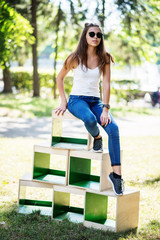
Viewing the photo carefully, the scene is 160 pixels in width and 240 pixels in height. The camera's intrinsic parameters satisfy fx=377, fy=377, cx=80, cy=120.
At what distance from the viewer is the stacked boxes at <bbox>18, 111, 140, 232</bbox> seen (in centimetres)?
385

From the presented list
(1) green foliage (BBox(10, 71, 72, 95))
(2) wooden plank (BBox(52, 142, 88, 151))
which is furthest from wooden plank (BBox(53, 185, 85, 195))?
(1) green foliage (BBox(10, 71, 72, 95))

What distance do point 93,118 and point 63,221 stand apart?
1.12 metres

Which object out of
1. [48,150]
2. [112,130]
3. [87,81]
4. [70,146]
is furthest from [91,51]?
[48,150]

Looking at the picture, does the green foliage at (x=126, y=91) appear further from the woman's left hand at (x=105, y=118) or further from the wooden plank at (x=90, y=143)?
the woman's left hand at (x=105, y=118)

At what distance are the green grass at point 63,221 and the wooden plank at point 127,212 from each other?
8 cm

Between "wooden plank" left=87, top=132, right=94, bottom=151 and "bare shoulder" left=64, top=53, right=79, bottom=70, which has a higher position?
"bare shoulder" left=64, top=53, right=79, bottom=70

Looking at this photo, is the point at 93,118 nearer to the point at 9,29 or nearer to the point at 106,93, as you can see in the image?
the point at 106,93

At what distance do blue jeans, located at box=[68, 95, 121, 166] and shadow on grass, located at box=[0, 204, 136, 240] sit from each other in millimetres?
704

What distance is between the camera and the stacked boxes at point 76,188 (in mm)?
3848

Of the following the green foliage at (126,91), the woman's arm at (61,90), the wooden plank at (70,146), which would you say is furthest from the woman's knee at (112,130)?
the green foliage at (126,91)

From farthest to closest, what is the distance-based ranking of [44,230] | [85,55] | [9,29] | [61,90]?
1. [9,29]
2. [61,90]
3. [85,55]
4. [44,230]

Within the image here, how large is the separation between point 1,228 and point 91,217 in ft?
3.04

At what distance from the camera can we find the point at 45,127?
10281 mm

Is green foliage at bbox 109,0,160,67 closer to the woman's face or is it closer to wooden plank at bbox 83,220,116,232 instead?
the woman's face
